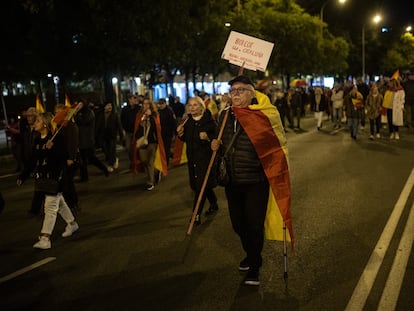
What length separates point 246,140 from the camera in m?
5.14

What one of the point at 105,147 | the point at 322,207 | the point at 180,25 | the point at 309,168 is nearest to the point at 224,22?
the point at 180,25

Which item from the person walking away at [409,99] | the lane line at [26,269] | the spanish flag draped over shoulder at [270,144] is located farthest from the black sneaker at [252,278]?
the person walking away at [409,99]

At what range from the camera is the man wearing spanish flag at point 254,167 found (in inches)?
201

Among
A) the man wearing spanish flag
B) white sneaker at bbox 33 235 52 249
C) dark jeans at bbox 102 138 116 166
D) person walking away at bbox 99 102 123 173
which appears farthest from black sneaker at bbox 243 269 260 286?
dark jeans at bbox 102 138 116 166

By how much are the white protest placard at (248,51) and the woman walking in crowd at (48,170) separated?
2356 mm

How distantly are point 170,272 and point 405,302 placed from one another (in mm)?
2221

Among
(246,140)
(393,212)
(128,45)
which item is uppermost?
(128,45)

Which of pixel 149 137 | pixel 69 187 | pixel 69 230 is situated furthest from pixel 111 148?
pixel 69 230

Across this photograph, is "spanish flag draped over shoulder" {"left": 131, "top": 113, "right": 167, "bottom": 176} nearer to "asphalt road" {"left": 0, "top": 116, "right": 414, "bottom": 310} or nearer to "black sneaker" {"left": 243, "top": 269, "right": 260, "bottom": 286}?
"asphalt road" {"left": 0, "top": 116, "right": 414, "bottom": 310}

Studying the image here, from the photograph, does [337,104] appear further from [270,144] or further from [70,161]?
[270,144]

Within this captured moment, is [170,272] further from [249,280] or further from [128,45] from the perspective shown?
[128,45]

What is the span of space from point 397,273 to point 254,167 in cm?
172

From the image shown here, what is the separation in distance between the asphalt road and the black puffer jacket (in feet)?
3.25

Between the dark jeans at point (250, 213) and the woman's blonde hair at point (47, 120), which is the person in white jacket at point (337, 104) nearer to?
the woman's blonde hair at point (47, 120)
